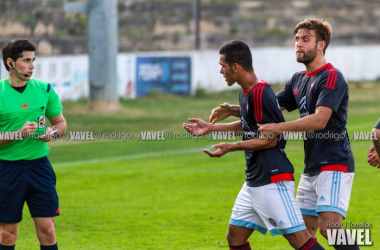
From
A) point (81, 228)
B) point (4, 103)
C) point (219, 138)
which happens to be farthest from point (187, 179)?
point (4, 103)

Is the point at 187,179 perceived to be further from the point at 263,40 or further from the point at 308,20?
the point at 263,40

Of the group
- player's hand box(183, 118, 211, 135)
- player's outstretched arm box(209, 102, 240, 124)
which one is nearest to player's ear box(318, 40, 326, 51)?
player's outstretched arm box(209, 102, 240, 124)

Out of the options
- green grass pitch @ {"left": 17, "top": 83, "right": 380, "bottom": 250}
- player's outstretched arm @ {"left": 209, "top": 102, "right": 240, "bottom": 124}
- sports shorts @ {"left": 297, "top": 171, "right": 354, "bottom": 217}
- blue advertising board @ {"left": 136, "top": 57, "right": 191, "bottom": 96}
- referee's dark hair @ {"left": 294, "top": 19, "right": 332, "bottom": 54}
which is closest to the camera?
sports shorts @ {"left": 297, "top": 171, "right": 354, "bottom": 217}

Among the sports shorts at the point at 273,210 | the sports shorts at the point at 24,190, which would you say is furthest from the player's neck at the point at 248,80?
the sports shorts at the point at 24,190

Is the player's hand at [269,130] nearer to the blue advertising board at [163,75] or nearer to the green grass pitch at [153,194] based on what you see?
the green grass pitch at [153,194]

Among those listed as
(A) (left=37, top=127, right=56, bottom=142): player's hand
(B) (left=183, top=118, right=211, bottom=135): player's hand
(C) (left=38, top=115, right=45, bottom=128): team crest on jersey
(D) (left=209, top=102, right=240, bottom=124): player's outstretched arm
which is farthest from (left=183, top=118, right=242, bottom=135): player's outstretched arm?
(C) (left=38, top=115, right=45, bottom=128): team crest on jersey

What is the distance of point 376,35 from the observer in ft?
158

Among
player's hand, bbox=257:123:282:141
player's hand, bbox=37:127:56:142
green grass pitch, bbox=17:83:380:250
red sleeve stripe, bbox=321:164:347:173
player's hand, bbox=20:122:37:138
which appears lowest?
green grass pitch, bbox=17:83:380:250

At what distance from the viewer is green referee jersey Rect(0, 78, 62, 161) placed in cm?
650

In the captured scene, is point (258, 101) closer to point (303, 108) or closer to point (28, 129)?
point (303, 108)

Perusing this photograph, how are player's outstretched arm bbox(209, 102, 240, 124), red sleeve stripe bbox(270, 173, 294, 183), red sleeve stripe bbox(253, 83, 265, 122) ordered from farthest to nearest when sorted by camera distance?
player's outstretched arm bbox(209, 102, 240, 124) → red sleeve stripe bbox(270, 173, 294, 183) → red sleeve stripe bbox(253, 83, 265, 122)

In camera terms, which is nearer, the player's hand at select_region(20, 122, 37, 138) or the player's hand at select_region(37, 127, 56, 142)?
the player's hand at select_region(20, 122, 37, 138)

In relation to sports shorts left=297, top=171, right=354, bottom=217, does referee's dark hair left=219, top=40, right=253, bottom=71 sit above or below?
above

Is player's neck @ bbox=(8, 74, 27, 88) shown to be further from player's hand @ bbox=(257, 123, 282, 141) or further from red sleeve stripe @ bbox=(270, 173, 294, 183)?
red sleeve stripe @ bbox=(270, 173, 294, 183)
